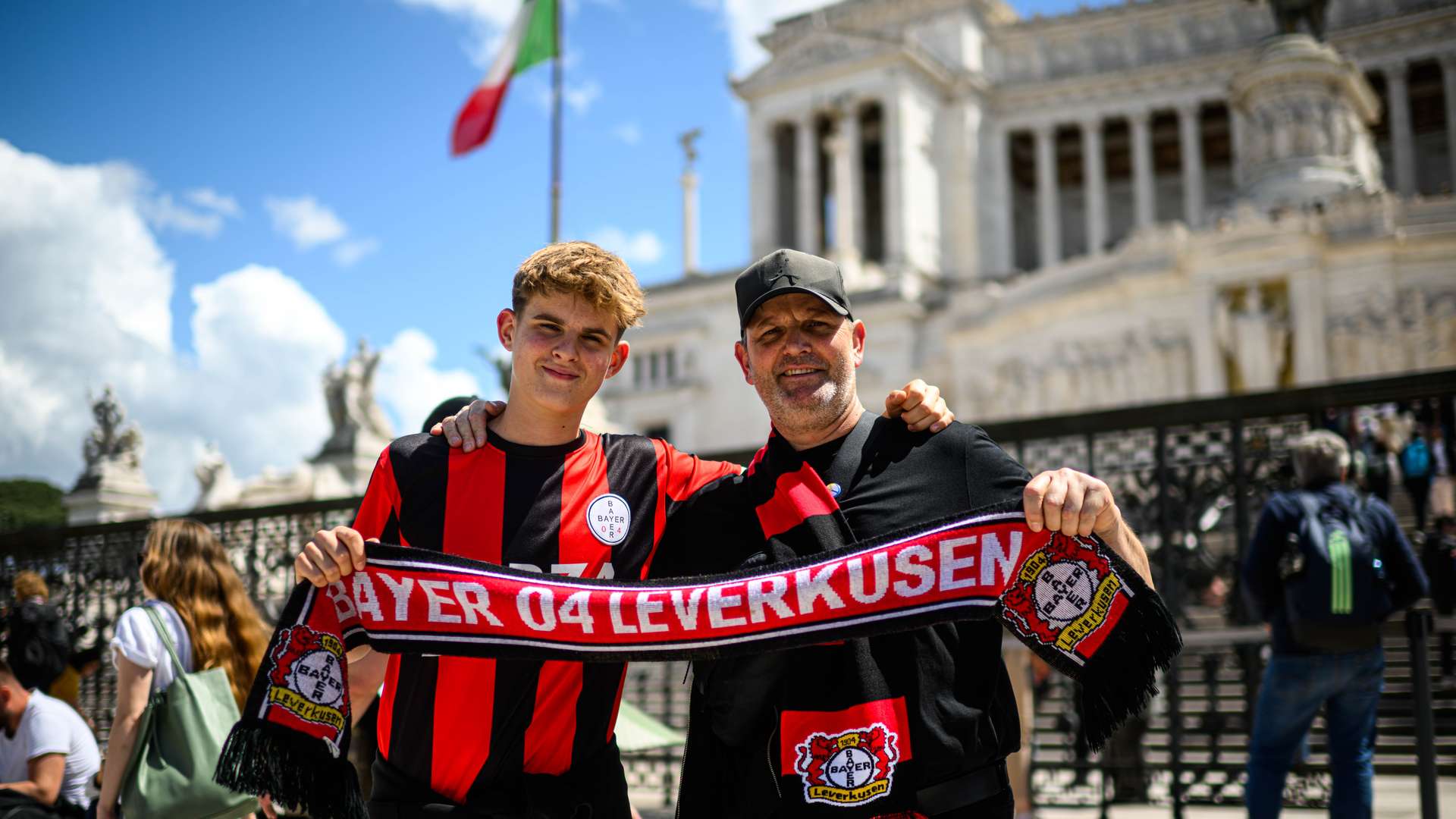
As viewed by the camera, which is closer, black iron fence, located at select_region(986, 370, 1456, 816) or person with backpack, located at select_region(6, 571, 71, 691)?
person with backpack, located at select_region(6, 571, 71, 691)

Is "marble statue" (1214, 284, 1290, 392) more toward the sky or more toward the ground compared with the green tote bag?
more toward the sky

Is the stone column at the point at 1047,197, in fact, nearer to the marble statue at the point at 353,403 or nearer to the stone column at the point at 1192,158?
the stone column at the point at 1192,158

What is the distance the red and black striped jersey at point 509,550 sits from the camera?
3.33m

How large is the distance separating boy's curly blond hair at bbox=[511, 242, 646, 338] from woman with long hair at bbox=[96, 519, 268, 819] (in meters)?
2.83

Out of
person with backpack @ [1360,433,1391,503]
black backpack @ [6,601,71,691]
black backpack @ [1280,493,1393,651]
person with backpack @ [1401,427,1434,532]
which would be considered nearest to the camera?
black backpack @ [1280,493,1393,651]

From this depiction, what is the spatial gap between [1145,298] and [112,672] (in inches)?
1027

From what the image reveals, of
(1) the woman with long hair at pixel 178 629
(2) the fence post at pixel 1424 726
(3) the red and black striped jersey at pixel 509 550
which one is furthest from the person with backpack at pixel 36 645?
(2) the fence post at pixel 1424 726

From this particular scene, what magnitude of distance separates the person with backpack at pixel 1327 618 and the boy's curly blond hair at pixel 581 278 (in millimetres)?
4467

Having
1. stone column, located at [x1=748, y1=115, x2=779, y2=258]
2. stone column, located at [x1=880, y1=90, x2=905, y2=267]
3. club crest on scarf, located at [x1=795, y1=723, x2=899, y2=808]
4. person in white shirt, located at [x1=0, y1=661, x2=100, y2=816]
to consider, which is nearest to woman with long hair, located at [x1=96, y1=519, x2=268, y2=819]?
person in white shirt, located at [x1=0, y1=661, x2=100, y2=816]

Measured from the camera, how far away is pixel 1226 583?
966 centimetres

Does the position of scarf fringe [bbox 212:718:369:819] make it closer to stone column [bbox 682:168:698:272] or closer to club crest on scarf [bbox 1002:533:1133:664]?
club crest on scarf [bbox 1002:533:1133:664]

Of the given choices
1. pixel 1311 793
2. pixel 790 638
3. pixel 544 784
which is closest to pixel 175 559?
pixel 544 784

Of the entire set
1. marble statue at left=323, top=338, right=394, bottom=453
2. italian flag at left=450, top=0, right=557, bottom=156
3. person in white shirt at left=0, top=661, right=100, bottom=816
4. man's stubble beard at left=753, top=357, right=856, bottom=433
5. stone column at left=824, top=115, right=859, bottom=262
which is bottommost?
person in white shirt at left=0, top=661, right=100, bottom=816

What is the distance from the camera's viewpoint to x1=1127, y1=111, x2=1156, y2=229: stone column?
190 ft
